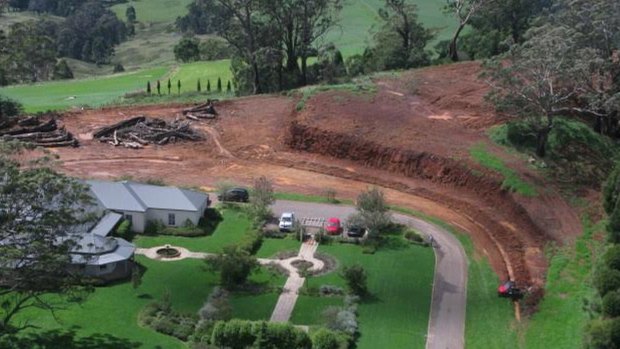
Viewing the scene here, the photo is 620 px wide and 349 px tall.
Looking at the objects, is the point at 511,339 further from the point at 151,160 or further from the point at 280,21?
the point at 280,21

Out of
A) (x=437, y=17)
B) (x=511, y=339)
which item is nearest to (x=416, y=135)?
(x=511, y=339)

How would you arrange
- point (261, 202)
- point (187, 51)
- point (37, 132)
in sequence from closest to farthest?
point (261, 202) < point (37, 132) < point (187, 51)

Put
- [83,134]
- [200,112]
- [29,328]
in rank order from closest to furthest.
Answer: [29,328], [83,134], [200,112]

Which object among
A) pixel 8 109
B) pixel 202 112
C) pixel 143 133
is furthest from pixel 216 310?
pixel 8 109

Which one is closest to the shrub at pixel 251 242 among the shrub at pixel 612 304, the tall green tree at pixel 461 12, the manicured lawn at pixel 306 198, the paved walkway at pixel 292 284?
the paved walkway at pixel 292 284

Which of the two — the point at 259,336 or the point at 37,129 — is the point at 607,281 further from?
the point at 37,129

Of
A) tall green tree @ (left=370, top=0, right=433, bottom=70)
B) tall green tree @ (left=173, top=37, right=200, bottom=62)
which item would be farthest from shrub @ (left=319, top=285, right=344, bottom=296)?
tall green tree @ (left=173, top=37, right=200, bottom=62)
